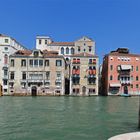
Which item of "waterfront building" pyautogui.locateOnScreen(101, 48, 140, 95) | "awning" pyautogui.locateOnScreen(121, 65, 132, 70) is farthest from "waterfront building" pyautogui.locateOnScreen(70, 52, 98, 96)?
"awning" pyautogui.locateOnScreen(121, 65, 132, 70)

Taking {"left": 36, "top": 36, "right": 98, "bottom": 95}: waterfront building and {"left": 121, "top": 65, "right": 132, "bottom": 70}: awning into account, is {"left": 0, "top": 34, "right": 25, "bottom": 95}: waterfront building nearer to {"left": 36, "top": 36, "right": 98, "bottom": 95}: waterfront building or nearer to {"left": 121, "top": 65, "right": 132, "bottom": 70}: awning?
{"left": 36, "top": 36, "right": 98, "bottom": 95}: waterfront building

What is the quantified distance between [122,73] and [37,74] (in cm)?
1971

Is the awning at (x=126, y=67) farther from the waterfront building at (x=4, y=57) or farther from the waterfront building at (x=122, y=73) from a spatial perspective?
the waterfront building at (x=4, y=57)

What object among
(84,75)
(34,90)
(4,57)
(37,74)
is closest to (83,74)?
(84,75)

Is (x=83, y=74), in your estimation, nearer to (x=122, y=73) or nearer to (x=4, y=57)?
(x=122, y=73)

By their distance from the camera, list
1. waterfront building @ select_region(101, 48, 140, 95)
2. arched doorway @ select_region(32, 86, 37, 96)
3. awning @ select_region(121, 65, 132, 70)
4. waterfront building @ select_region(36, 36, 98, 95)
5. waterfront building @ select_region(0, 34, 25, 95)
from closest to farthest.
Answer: waterfront building @ select_region(0, 34, 25, 95)
arched doorway @ select_region(32, 86, 37, 96)
waterfront building @ select_region(36, 36, 98, 95)
awning @ select_region(121, 65, 132, 70)
waterfront building @ select_region(101, 48, 140, 95)

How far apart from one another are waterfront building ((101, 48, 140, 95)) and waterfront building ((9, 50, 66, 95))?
1099 cm

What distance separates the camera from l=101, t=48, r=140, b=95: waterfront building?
2662 inches

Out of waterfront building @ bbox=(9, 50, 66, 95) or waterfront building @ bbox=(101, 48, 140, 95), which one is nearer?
waterfront building @ bbox=(9, 50, 66, 95)

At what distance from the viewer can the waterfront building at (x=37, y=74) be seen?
2571 inches

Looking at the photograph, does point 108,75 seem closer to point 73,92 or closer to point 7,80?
point 73,92

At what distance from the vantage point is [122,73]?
68.1 meters

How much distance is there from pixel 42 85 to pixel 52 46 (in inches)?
525

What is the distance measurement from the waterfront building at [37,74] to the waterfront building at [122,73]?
11.0 m
